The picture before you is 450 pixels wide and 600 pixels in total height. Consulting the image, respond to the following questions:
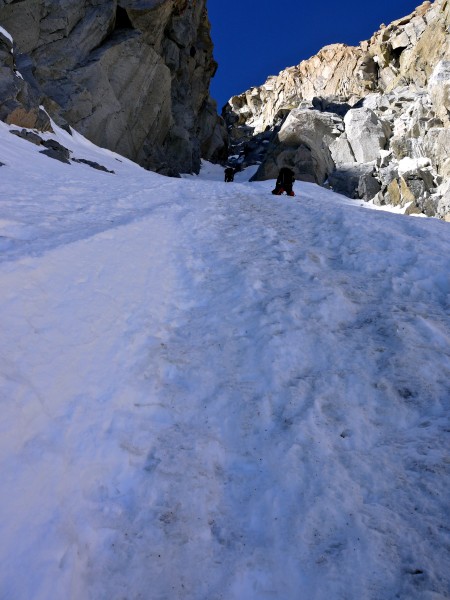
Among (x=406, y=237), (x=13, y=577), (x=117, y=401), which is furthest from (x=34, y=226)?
(x=406, y=237)

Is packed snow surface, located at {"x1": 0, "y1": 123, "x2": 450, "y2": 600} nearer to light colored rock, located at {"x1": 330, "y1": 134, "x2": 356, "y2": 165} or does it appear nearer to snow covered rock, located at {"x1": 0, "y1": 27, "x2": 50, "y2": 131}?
snow covered rock, located at {"x1": 0, "y1": 27, "x2": 50, "y2": 131}

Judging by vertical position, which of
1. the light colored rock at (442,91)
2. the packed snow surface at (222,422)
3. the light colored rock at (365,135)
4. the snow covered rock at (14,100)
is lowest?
the packed snow surface at (222,422)

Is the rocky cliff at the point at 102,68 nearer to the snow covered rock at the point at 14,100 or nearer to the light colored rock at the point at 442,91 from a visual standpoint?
the snow covered rock at the point at 14,100

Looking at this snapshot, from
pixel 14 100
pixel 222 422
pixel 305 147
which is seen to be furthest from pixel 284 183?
pixel 305 147

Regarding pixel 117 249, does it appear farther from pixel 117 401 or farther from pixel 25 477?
pixel 25 477

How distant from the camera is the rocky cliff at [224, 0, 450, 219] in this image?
3508 cm

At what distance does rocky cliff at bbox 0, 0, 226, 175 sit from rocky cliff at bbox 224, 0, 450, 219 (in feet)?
46.6

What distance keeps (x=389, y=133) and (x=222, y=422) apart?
49.5 metres

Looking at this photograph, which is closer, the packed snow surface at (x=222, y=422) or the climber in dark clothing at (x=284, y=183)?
the packed snow surface at (x=222, y=422)

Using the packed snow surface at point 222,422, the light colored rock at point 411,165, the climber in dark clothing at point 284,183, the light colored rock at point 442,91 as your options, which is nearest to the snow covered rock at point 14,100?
the climber in dark clothing at point 284,183

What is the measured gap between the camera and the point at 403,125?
43.0 meters

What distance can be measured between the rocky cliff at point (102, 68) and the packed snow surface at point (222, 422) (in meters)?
21.5

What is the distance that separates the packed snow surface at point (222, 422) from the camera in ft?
8.68

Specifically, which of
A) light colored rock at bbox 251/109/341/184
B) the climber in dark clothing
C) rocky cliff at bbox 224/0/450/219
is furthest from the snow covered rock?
rocky cliff at bbox 224/0/450/219
